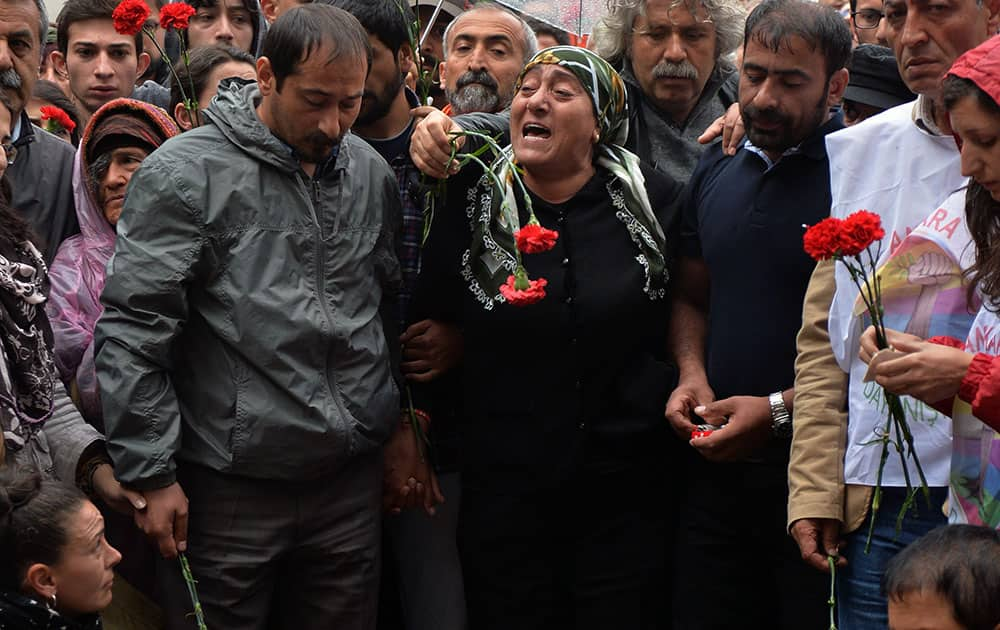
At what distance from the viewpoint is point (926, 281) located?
327 centimetres

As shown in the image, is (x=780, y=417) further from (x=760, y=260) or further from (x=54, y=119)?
(x=54, y=119)

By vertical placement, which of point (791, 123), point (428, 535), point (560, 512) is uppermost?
point (791, 123)

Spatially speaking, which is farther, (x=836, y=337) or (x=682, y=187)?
(x=682, y=187)

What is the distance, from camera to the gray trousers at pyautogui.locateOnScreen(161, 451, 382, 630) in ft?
12.4

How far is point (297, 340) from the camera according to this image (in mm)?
3711

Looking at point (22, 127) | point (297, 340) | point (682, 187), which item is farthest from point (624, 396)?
point (22, 127)

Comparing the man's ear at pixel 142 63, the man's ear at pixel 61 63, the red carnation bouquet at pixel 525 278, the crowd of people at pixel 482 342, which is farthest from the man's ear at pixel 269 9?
the red carnation bouquet at pixel 525 278

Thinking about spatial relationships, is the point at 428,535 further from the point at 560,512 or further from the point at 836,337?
the point at 836,337

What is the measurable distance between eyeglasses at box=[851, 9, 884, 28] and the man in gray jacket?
262 cm

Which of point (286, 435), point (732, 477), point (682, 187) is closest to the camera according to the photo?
point (286, 435)

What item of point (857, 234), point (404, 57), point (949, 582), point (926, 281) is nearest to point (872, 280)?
point (926, 281)

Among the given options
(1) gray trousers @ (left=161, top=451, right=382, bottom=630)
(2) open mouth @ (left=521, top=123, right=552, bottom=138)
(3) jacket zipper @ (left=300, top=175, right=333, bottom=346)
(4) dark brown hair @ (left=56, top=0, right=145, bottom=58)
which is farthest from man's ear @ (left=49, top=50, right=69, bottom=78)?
(1) gray trousers @ (left=161, top=451, right=382, bottom=630)

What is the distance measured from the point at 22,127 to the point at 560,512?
7.06 ft

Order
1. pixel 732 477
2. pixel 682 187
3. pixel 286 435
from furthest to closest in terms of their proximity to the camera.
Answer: pixel 682 187 → pixel 732 477 → pixel 286 435
